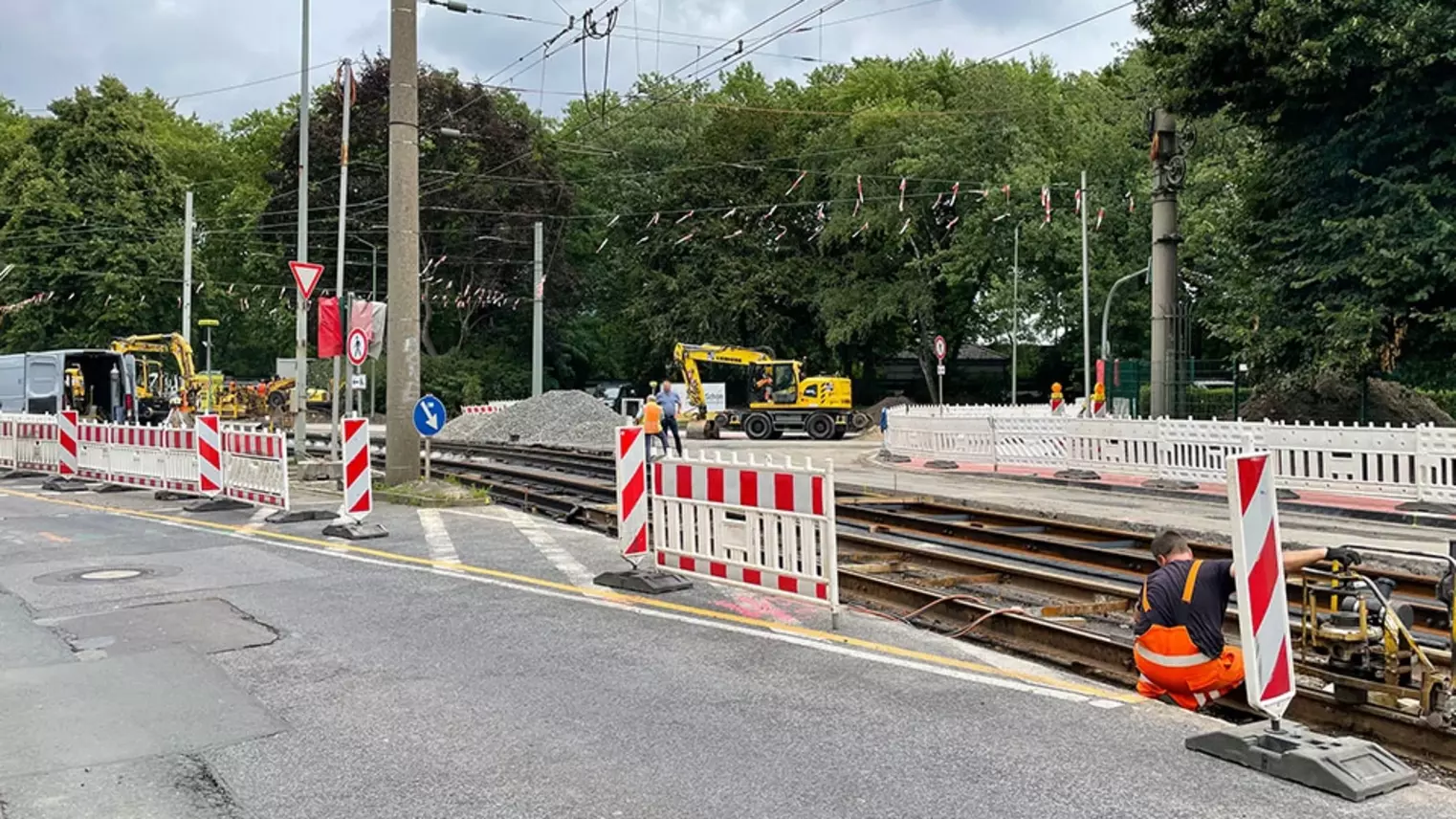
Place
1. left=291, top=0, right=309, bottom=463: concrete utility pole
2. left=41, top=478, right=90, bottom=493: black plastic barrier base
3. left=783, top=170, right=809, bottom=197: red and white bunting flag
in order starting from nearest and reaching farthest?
left=41, top=478, right=90, bottom=493: black plastic barrier base < left=291, top=0, right=309, bottom=463: concrete utility pole < left=783, top=170, right=809, bottom=197: red and white bunting flag

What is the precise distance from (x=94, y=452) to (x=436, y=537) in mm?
9484

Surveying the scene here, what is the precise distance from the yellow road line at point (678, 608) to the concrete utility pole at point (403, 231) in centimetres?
316

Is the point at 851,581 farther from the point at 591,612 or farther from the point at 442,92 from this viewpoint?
the point at 442,92

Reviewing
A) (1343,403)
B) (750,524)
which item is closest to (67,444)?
(750,524)

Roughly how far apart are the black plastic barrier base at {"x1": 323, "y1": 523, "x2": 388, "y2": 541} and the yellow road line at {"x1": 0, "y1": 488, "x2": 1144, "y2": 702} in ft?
0.62

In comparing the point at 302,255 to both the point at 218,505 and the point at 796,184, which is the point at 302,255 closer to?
the point at 218,505

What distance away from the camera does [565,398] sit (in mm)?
34406

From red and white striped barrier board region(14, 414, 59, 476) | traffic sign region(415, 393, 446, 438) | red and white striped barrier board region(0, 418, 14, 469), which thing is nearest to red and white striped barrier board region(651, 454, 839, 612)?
traffic sign region(415, 393, 446, 438)

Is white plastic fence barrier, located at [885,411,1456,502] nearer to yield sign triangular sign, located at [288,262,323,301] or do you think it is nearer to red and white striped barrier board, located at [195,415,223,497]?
red and white striped barrier board, located at [195,415,223,497]

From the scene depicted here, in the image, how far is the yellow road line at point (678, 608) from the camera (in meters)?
6.32

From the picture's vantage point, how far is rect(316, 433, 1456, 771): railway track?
5.53 meters

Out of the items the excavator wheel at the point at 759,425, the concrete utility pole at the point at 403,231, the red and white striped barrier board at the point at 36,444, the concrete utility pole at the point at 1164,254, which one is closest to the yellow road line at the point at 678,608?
the concrete utility pole at the point at 403,231

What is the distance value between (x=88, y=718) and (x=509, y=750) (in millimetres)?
2330

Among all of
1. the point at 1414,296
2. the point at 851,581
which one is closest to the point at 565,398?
the point at 1414,296
